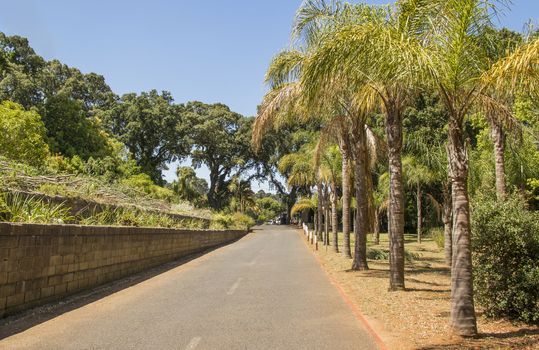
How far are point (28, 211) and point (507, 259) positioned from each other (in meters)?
9.30

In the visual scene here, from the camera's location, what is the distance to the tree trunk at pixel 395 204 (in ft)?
41.1

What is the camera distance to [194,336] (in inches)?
290

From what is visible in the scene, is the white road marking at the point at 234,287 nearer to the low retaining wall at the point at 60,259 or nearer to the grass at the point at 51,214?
the low retaining wall at the point at 60,259

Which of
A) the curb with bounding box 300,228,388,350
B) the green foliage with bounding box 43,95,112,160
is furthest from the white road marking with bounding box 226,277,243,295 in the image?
the green foliage with bounding box 43,95,112,160

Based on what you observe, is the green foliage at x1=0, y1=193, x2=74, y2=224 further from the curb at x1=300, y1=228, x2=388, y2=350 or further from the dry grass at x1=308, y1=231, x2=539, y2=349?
the dry grass at x1=308, y1=231, x2=539, y2=349

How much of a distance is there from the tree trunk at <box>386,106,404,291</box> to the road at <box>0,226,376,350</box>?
5.80ft

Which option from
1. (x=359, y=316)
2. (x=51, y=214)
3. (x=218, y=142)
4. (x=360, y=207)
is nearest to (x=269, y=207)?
(x=218, y=142)

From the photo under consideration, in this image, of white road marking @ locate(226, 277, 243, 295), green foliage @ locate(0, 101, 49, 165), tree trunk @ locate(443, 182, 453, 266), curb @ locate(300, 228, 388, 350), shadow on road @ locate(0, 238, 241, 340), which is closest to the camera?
curb @ locate(300, 228, 388, 350)

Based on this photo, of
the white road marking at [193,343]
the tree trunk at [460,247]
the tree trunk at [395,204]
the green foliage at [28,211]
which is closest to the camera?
the white road marking at [193,343]

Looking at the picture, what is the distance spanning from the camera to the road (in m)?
6.99

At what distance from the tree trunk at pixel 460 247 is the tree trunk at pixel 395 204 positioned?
16.2 feet

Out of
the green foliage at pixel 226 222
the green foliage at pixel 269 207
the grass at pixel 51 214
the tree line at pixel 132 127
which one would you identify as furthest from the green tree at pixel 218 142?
the grass at pixel 51 214

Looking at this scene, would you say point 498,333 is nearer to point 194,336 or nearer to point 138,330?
point 194,336

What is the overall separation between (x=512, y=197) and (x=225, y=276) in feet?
29.5
